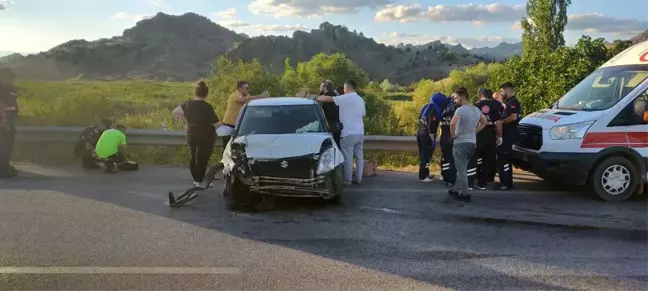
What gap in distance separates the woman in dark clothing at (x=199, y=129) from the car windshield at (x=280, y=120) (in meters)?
0.51

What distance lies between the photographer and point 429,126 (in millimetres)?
9359

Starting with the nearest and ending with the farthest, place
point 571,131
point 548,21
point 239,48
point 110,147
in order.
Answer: point 571,131, point 110,147, point 548,21, point 239,48

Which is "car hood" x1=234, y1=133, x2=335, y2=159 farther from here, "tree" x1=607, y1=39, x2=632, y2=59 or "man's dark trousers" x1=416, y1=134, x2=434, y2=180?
"tree" x1=607, y1=39, x2=632, y2=59

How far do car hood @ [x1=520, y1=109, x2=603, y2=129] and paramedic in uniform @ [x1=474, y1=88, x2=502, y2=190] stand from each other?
0.66m

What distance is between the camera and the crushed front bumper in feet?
24.1

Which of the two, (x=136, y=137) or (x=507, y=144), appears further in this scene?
(x=136, y=137)

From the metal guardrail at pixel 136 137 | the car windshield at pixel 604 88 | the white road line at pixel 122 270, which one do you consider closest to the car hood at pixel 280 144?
the white road line at pixel 122 270

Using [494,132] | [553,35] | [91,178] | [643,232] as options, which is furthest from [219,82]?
[553,35]

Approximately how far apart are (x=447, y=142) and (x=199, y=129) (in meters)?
4.17

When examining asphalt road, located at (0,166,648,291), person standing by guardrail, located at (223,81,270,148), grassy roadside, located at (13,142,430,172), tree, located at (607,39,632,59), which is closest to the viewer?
asphalt road, located at (0,166,648,291)

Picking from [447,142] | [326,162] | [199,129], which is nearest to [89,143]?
[199,129]

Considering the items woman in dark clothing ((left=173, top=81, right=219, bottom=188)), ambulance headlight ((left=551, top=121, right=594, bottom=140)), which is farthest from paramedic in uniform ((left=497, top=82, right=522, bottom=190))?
woman in dark clothing ((left=173, top=81, right=219, bottom=188))

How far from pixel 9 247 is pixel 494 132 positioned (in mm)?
6990

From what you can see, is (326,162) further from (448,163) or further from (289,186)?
(448,163)
